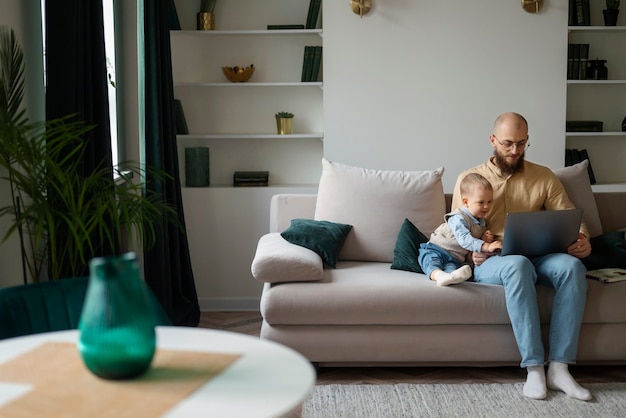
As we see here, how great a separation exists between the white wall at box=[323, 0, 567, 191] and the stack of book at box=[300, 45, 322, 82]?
2.7 inches

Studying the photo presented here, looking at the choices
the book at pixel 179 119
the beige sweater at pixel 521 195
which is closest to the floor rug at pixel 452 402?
the beige sweater at pixel 521 195

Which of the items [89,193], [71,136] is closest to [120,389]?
[71,136]

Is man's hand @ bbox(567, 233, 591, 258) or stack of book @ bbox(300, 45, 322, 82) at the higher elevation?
stack of book @ bbox(300, 45, 322, 82)

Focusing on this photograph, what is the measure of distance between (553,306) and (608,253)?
1.87 ft

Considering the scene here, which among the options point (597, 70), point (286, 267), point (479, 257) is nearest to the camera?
point (286, 267)

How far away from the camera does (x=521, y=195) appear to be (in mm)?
4070

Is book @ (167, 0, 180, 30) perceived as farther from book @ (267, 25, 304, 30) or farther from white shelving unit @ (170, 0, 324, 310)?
book @ (267, 25, 304, 30)

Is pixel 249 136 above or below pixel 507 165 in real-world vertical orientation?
above

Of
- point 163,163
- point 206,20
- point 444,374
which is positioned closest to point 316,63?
point 206,20

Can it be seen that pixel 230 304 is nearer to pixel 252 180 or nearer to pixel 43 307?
pixel 252 180

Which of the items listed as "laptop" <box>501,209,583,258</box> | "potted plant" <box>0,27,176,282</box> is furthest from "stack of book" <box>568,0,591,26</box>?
"potted plant" <box>0,27,176,282</box>

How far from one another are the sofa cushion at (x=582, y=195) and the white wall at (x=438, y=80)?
3.35 ft

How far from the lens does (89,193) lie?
3.01m

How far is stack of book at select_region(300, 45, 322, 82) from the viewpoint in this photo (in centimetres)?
531
